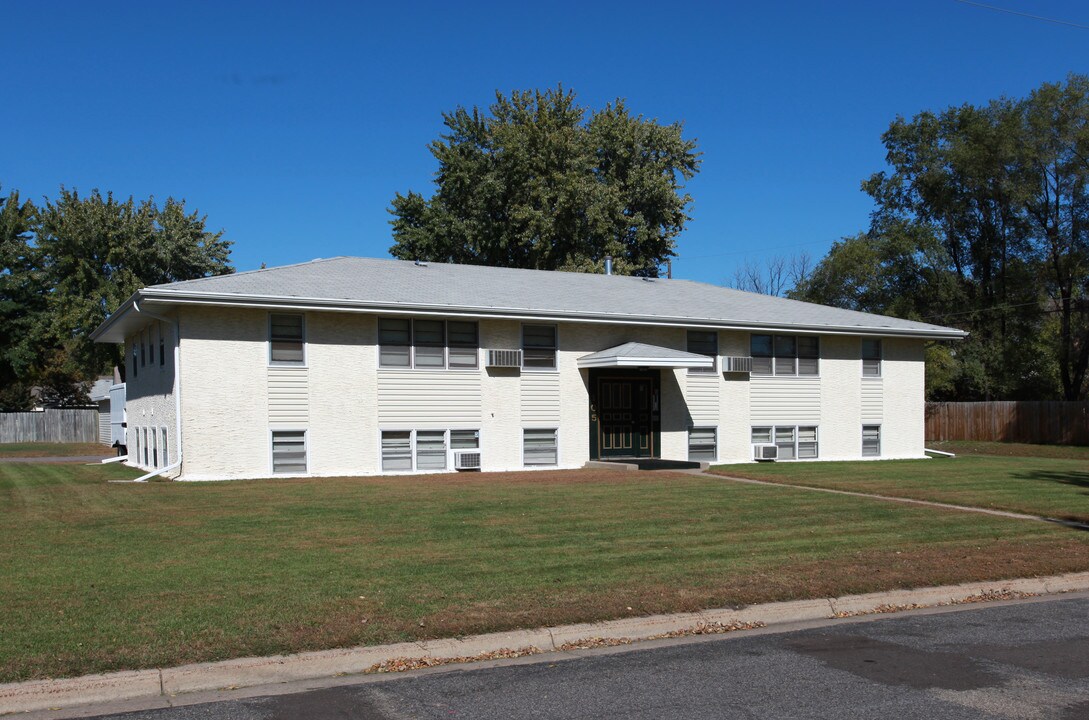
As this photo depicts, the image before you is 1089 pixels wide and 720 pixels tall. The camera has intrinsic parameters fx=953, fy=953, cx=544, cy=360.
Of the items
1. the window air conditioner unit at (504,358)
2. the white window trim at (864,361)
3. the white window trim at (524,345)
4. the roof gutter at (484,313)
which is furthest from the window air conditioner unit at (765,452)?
the window air conditioner unit at (504,358)

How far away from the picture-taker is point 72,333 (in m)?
46.5

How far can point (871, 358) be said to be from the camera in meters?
26.6

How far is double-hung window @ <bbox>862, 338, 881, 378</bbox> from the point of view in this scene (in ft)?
86.9

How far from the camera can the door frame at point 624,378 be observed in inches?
901

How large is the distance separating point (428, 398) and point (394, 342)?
1.44 metres

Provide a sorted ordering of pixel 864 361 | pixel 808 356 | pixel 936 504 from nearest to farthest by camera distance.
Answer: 1. pixel 936 504
2. pixel 808 356
3. pixel 864 361

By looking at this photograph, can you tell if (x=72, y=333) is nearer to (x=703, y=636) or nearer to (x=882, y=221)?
(x=882, y=221)

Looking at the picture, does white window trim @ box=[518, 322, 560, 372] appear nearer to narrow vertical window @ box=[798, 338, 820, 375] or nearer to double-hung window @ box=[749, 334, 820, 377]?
double-hung window @ box=[749, 334, 820, 377]

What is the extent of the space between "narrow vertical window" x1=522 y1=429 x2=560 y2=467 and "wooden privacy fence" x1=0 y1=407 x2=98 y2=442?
35177 millimetres

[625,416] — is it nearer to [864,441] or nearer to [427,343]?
[427,343]

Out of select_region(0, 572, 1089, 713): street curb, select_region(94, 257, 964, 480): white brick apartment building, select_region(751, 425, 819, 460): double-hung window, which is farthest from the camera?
select_region(751, 425, 819, 460): double-hung window

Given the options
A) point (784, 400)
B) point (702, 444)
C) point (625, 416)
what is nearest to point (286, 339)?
point (625, 416)

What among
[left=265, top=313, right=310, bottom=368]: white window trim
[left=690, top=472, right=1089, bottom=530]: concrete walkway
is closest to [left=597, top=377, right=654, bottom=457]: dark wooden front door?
[left=690, top=472, right=1089, bottom=530]: concrete walkway

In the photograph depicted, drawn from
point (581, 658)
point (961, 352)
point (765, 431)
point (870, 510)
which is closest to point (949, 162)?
point (961, 352)
